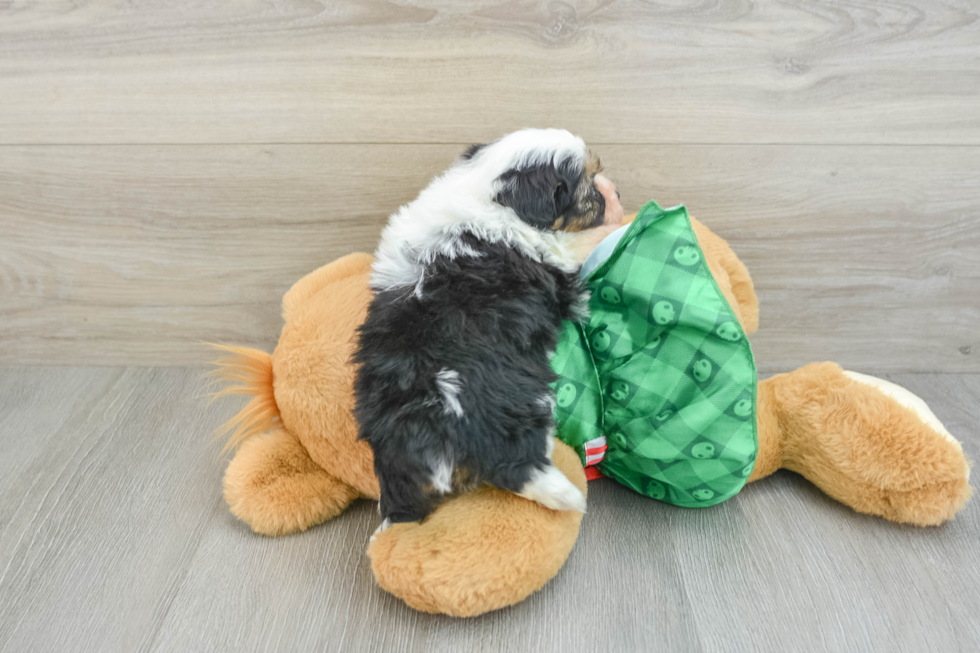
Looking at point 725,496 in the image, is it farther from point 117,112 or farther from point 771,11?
point 117,112

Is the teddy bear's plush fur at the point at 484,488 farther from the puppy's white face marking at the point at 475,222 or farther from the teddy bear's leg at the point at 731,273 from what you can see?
the puppy's white face marking at the point at 475,222

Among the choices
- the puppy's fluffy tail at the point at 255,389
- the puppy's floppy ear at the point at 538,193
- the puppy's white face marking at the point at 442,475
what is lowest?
the puppy's fluffy tail at the point at 255,389

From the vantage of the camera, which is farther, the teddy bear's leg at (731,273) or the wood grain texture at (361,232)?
the wood grain texture at (361,232)

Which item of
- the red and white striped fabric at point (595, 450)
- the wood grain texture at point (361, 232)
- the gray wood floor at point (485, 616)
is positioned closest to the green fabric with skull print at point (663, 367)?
the red and white striped fabric at point (595, 450)

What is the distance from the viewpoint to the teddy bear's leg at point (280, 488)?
90 cm

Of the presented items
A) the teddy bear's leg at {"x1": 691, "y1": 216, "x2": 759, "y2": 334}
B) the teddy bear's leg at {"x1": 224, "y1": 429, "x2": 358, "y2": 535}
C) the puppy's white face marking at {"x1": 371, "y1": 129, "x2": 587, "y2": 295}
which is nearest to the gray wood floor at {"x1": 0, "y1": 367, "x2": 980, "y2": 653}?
the teddy bear's leg at {"x1": 224, "y1": 429, "x2": 358, "y2": 535}

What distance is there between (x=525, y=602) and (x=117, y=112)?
1003mm

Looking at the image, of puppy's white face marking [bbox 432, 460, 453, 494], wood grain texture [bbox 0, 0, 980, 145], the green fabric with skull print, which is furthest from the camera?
wood grain texture [bbox 0, 0, 980, 145]

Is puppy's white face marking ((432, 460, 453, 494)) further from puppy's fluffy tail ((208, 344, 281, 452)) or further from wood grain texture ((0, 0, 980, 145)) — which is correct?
wood grain texture ((0, 0, 980, 145))

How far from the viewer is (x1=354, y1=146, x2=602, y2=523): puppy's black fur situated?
0.69 meters

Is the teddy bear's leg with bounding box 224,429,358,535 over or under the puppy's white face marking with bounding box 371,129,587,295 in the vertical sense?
under

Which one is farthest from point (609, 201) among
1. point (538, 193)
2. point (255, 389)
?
point (255, 389)

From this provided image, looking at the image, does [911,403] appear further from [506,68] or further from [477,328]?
[506,68]

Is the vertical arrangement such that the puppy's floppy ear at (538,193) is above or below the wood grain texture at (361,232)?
above
